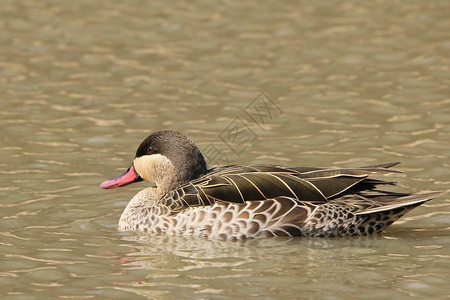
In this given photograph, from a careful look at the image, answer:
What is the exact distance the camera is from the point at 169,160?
10.6 m

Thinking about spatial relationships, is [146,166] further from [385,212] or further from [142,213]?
[385,212]

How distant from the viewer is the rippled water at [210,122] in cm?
889

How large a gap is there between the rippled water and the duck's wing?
44 cm

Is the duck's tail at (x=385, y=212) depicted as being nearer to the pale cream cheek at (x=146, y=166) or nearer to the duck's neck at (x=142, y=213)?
the duck's neck at (x=142, y=213)

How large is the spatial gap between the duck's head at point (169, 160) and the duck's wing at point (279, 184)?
1.21 feet

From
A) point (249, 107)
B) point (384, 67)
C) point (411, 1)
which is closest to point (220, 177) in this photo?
point (249, 107)

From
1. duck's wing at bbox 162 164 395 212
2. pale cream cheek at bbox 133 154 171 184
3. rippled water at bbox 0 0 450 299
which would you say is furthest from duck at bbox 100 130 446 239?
pale cream cheek at bbox 133 154 171 184

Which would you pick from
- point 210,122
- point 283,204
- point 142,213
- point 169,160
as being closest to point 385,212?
point 283,204

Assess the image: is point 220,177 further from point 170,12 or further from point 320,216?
point 170,12

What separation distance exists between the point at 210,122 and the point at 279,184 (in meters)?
4.09

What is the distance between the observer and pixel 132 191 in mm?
12008

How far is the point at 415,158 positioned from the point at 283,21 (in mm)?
6296

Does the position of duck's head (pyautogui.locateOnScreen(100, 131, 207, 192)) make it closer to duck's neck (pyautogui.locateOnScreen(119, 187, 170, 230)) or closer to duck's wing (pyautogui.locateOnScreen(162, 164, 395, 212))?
duck's neck (pyautogui.locateOnScreen(119, 187, 170, 230))

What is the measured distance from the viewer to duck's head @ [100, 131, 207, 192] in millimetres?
10523
